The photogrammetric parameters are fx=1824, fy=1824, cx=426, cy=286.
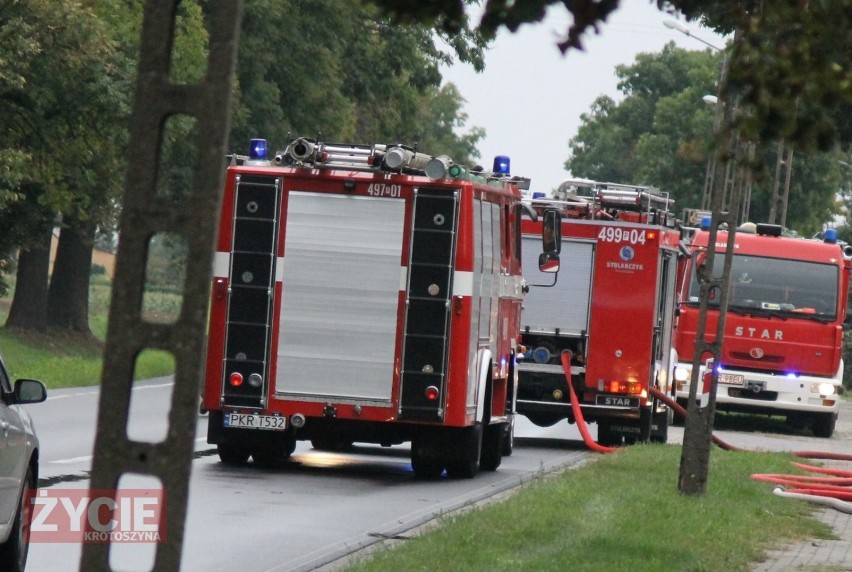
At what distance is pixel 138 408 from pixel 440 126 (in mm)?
115324

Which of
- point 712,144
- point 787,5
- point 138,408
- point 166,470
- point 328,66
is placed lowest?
point 138,408

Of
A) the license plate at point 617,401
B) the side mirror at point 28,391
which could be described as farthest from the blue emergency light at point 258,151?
the side mirror at point 28,391

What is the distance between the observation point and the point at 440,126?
142 m

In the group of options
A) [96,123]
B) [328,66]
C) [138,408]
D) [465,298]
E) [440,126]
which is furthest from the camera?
[440,126]

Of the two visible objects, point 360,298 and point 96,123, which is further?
point 96,123

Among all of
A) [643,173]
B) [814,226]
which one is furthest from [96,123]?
[643,173]

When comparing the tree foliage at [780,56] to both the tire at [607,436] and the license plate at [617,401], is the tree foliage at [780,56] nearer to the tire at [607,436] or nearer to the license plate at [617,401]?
the license plate at [617,401]

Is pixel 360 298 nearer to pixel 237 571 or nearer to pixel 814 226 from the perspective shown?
pixel 237 571

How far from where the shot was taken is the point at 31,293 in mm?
43750

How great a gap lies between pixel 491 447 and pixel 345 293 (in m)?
3.09

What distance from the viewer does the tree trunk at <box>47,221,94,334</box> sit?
148ft

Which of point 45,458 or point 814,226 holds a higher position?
point 814,226

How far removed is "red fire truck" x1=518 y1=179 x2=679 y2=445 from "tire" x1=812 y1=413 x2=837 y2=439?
30.0ft

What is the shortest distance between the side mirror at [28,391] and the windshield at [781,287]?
21.6 m
